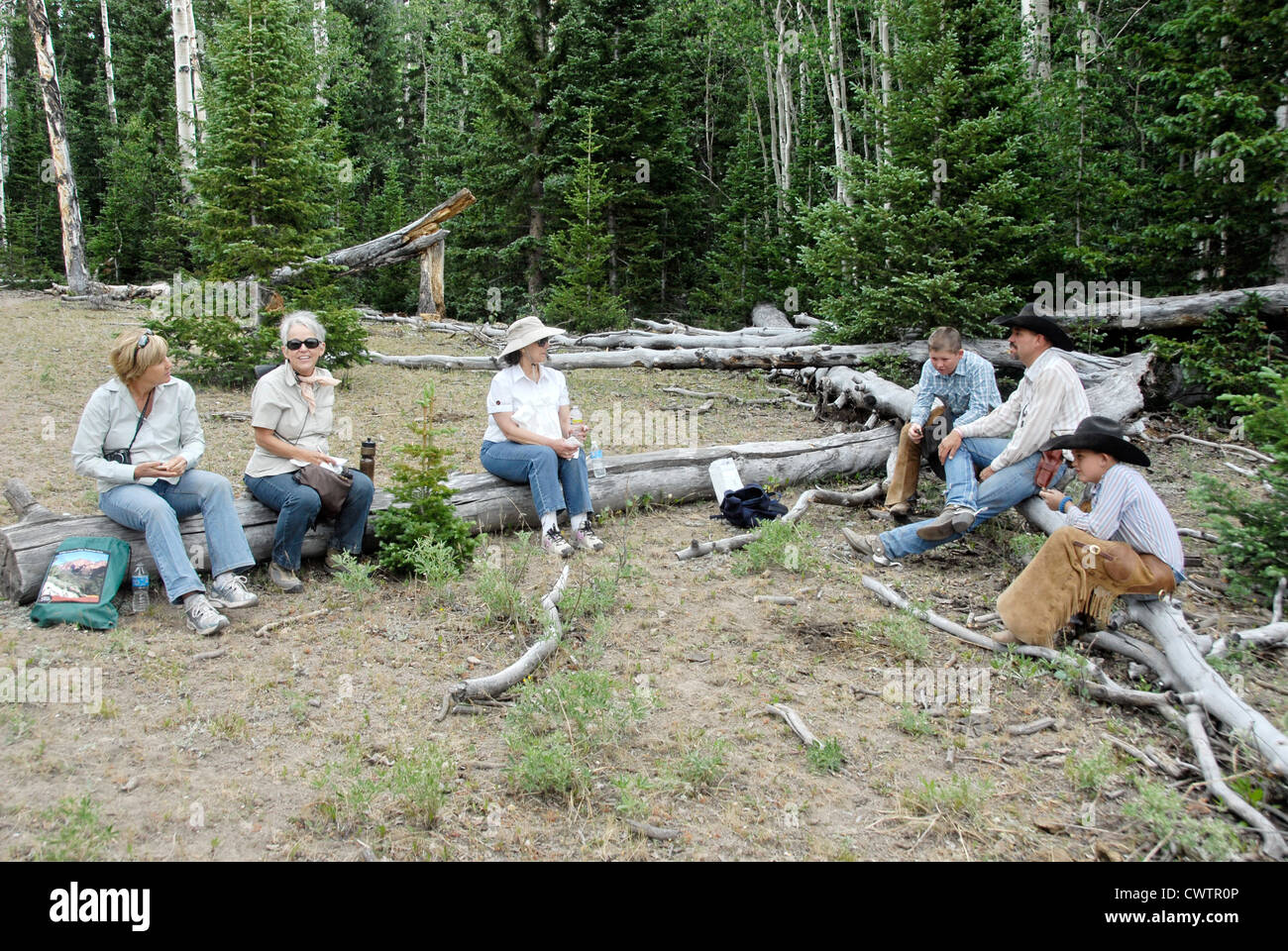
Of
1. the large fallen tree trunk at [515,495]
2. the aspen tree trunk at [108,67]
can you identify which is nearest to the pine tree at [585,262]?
the large fallen tree trunk at [515,495]

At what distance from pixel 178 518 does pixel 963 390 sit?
6099mm

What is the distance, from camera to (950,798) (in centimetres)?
362

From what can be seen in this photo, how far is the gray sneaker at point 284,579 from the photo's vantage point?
5.58m

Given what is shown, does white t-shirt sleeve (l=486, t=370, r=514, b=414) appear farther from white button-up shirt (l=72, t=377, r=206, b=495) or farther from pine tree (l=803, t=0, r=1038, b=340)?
pine tree (l=803, t=0, r=1038, b=340)

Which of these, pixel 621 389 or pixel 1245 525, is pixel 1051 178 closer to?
pixel 621 389

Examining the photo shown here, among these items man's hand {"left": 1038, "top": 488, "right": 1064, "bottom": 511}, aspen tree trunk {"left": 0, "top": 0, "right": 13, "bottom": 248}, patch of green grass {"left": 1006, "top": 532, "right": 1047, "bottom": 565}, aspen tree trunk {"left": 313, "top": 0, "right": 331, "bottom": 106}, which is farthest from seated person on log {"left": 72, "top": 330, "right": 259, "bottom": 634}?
aspen tree trunk {"left": 0, "top": 0, "right": 13, "bottom": 248}

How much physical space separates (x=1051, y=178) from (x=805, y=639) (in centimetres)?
1062

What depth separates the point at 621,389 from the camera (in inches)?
504

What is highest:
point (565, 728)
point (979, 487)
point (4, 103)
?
point (4, 103)

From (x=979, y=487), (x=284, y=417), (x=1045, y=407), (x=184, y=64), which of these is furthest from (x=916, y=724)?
(x=184, y=64)

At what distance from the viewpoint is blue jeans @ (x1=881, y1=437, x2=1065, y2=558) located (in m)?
6.44

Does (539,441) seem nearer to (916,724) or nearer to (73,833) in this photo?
(916,724)

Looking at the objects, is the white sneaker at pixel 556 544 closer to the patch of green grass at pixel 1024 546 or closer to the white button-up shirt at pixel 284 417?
the white button-up shirt at pixel 284 417

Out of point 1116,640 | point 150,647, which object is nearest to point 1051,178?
point 1116,640
